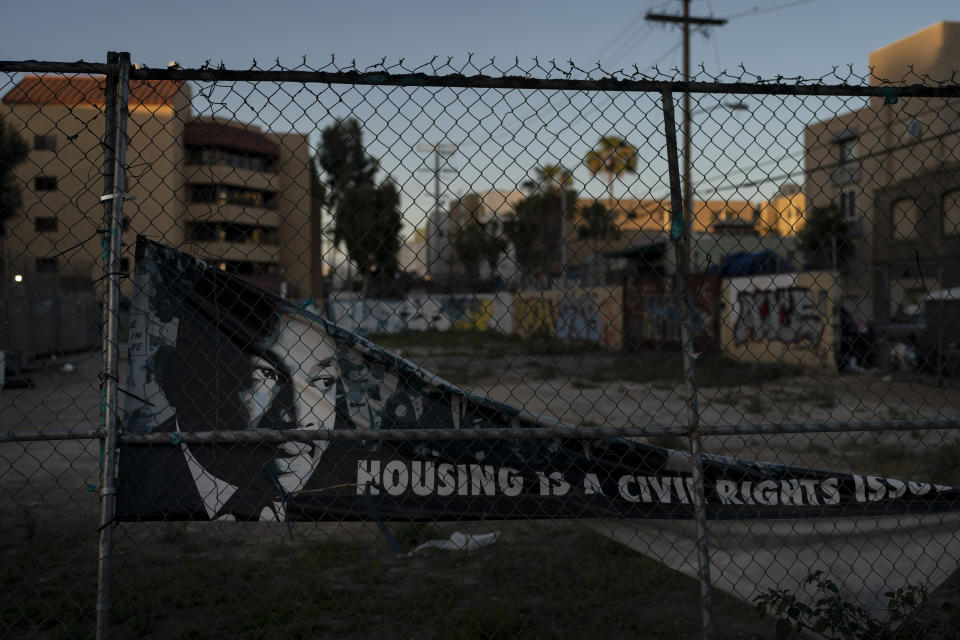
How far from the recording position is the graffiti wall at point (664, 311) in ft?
69.7

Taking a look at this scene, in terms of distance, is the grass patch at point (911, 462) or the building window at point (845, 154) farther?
the grass patch at point (911, 462)

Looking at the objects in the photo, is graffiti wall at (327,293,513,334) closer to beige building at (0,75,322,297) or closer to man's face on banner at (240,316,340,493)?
man's face on banner at (240,316,340,493)

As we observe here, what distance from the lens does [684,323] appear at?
2850mm

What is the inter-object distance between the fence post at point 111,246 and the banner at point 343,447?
20 cm

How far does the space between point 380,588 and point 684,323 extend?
232 centimetres

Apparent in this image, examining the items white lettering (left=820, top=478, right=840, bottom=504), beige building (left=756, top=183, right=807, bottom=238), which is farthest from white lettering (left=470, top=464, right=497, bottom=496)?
beige building (left=756, top=183, right=807, bottom=238)

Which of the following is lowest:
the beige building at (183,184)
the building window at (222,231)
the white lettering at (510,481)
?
the white lettering at (510,481)

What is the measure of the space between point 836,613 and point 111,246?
3010 millimetres

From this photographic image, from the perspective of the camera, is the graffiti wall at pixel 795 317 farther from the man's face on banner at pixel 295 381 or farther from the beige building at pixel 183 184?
the man's face on banner at pixel 295 381

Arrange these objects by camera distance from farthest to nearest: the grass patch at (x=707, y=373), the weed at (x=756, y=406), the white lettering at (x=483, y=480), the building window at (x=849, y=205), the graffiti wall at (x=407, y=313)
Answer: the grass patch at (x=707, y=373) < the weed at (x=756, y=406) < the building window at (x=849, y=205) < the graffiti wall at (x=407, y=313) < the white lettering at (x=483, y=480)

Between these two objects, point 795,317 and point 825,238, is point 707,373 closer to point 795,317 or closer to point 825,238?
point 795,317

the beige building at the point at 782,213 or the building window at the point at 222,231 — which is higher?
the beige building at the point at 782,213

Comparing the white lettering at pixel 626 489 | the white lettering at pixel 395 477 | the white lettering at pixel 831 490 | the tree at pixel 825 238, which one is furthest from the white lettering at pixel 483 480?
the tree at pixel 825 238

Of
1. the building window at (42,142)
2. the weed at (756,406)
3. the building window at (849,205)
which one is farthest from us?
the weed at (756,406)
